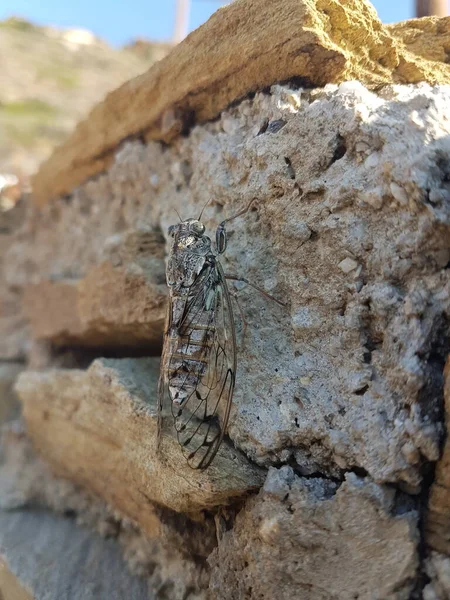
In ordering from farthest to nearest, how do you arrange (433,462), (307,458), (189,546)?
(189,546) < (307,458) < (433,462)

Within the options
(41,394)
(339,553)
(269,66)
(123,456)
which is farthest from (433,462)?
(41,394)

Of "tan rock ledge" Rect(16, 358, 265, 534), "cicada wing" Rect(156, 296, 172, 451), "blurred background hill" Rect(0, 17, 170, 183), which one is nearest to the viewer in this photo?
"tan rock ledge" Rect(16, 358, 265, 534)

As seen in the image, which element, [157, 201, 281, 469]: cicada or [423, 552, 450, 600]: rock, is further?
[157, 201, 281, 469]: cicada

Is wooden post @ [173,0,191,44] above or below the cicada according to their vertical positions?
above

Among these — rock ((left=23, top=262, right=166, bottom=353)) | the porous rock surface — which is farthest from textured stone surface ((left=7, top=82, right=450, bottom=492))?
rock ((left=23, top=262, right=166, bottom=353))

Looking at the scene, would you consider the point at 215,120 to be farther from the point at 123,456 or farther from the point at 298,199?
the point at 123,456

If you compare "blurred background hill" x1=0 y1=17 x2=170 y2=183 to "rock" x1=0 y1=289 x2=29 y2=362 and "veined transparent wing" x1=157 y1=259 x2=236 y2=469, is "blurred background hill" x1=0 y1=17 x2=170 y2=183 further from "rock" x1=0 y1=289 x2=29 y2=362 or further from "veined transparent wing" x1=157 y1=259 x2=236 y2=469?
"veined transparent wing" x1=157 y1=259 x2=236 y2=469

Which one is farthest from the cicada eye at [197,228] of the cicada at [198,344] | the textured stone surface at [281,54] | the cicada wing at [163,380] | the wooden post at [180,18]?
the wooden post at [180,18]
